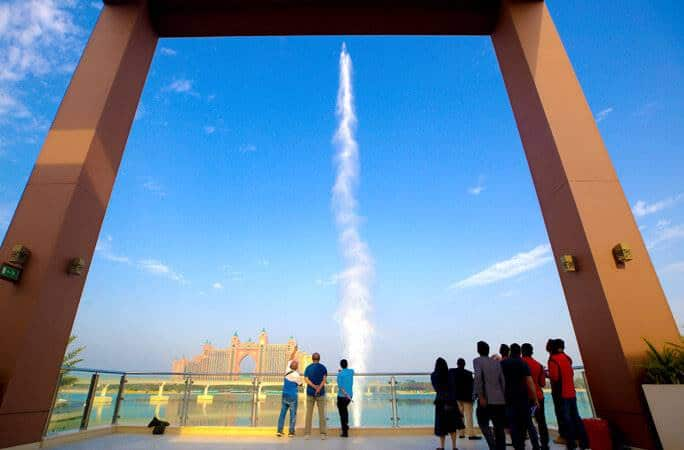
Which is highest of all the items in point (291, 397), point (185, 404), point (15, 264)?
point (15, 264)

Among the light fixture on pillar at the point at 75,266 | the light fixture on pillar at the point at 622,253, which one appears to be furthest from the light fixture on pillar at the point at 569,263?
the light fixture on pillar at the point at 75,266

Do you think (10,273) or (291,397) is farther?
(291,397)

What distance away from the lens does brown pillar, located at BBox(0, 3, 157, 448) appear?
3539mm

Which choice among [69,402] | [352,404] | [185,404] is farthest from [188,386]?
[352,404]

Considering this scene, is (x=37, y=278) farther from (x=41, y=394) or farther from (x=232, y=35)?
(x=232, y=35)

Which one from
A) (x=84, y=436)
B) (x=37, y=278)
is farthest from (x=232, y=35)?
(x=84, y=436)

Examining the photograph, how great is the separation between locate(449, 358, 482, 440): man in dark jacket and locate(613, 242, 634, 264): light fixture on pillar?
88.6 inches

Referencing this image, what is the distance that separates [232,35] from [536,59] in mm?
5451

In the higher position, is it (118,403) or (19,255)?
(19,255)

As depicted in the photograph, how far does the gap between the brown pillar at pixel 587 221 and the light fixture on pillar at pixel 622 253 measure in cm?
7

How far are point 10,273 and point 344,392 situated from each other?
4799 millimetres

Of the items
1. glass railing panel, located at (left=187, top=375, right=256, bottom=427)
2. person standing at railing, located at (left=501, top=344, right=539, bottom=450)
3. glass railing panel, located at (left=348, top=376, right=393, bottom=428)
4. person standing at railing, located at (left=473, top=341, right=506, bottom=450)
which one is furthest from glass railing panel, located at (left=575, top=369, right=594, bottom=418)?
glass railing panel, located at (left=187, top=375, right=256, bottom=427)

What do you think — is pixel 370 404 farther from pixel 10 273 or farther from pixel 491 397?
pixel 10 273

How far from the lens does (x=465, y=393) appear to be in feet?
16.4
